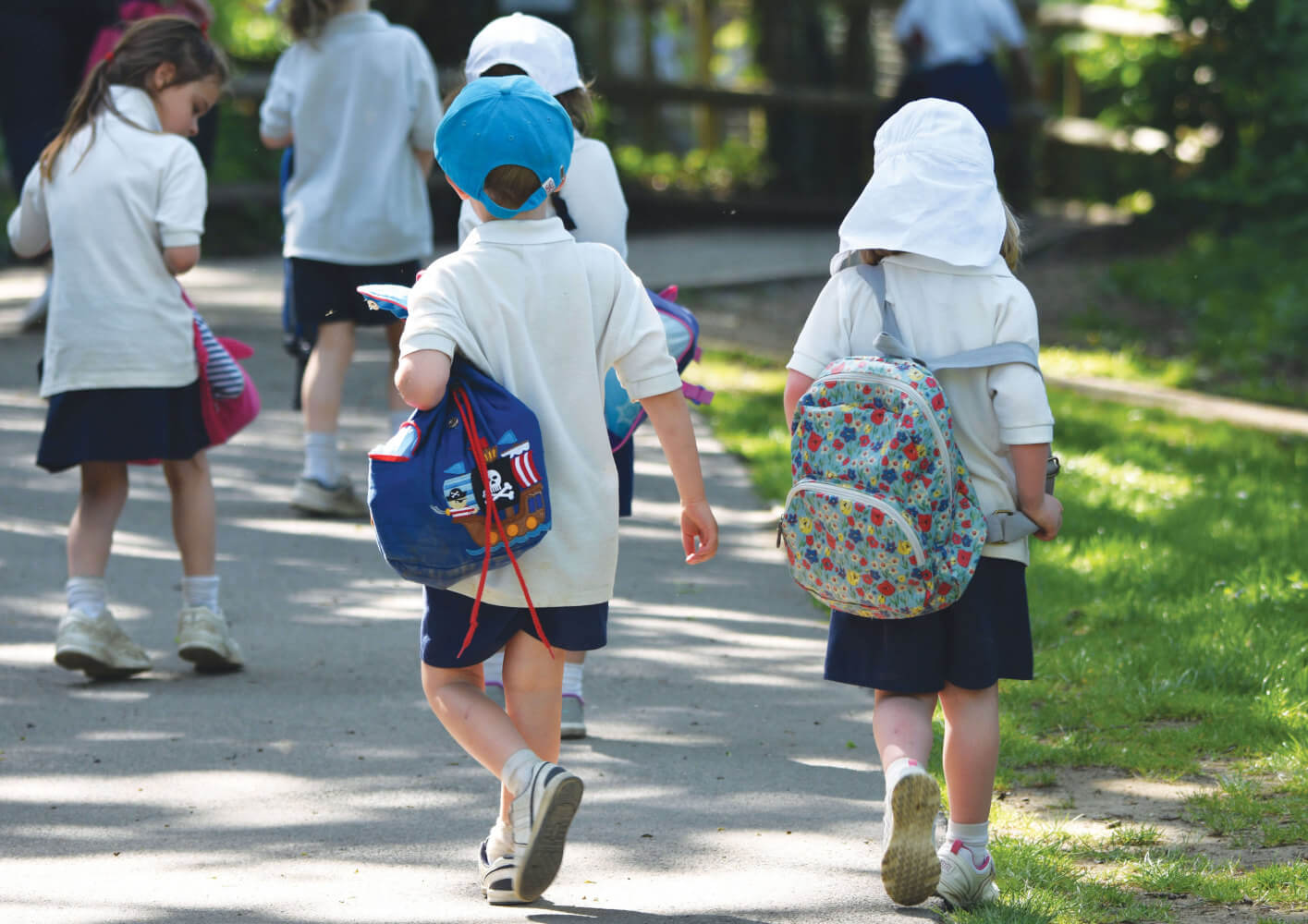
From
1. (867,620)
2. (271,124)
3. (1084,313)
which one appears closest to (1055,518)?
(867,620)

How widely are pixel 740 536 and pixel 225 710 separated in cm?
232

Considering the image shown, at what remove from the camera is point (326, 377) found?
20.4 feet

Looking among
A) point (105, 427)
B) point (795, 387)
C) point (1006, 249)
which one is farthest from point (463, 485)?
point (105, 427)

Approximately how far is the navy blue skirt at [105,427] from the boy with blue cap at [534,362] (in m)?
1.56

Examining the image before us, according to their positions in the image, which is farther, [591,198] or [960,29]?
[960,29]

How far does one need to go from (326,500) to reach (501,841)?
3.06 meters

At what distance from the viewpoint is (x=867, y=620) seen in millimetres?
3295

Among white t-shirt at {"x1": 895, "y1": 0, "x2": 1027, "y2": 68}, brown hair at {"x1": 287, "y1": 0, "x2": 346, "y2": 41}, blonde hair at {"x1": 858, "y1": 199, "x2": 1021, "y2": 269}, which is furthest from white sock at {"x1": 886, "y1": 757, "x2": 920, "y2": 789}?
white t-shirt at {"x1": 895, "y1": 0, "x2": 1027, "y2": 68}

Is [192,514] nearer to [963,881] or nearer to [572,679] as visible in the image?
[572,679]

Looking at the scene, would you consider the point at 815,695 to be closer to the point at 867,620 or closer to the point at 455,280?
the point at 867,620

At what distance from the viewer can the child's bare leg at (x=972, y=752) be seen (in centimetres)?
327

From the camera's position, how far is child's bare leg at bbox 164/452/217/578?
15.4ft

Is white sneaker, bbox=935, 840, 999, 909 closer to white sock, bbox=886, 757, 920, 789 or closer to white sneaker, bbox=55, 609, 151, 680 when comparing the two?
white sock, bbox=886, 757, 920, 789

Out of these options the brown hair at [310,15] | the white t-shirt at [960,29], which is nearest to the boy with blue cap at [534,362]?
the brown hair at [310,15]
